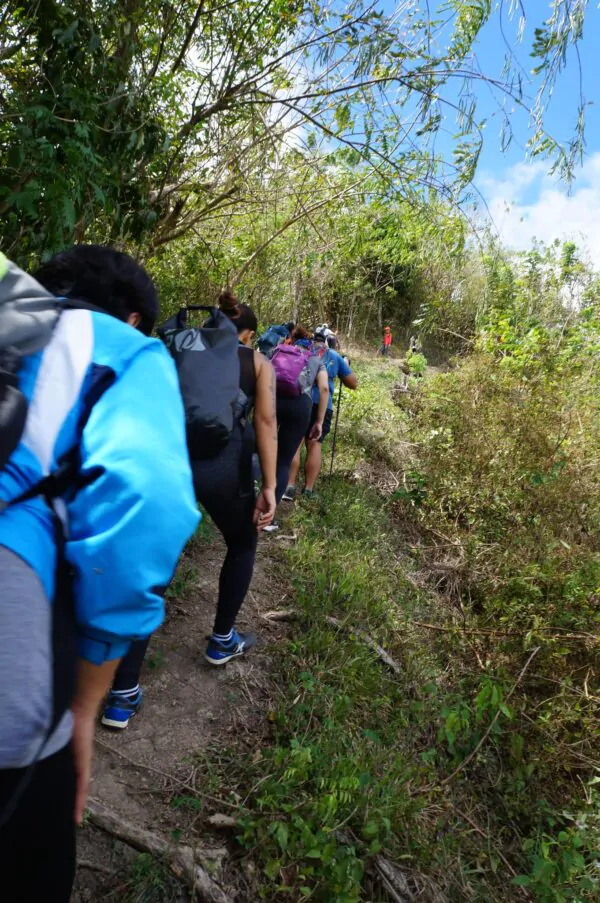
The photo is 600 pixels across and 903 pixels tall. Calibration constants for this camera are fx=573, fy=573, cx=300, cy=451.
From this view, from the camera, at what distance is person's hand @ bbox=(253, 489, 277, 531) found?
2.69 m

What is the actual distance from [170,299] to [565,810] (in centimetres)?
694

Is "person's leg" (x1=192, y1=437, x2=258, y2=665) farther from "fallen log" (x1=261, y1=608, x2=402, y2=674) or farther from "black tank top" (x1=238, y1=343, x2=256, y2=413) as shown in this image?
"fallen log" (x1=261, y1=608, x2=402, y2=674)

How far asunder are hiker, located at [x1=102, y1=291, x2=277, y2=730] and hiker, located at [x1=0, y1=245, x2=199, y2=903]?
148 centimetres

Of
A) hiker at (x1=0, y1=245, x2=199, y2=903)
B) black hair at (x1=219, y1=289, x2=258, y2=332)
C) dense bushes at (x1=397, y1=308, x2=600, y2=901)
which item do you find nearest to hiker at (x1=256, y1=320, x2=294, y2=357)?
black hair at (x1=219, y1=289, x2=258, y2=332)

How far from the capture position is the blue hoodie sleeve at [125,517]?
2.72 ft

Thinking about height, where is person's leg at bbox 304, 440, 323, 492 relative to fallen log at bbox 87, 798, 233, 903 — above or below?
above

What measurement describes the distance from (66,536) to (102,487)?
102mm

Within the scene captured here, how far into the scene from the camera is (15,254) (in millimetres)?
2889

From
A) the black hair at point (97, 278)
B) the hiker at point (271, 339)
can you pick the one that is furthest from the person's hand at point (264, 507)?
the hiker at point (271, 339)

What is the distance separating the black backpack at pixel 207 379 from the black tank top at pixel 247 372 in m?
0.32

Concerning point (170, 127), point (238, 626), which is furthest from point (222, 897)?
point (170, 127)

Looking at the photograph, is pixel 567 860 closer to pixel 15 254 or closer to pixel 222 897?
pixel 222 897

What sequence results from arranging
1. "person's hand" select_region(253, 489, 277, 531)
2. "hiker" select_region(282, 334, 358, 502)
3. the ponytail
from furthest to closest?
"hiker" select_region(282, 334, 358, 502), the ponytail, "person's hand" select_region(253, 489, 277, 531)

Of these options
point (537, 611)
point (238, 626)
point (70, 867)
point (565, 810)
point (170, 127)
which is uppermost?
point (170, 127)
